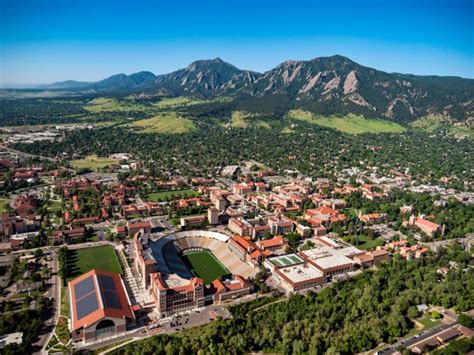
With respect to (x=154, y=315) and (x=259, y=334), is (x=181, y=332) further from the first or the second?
(x=259, y=334)

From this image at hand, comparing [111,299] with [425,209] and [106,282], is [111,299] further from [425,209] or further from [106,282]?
[425,209]

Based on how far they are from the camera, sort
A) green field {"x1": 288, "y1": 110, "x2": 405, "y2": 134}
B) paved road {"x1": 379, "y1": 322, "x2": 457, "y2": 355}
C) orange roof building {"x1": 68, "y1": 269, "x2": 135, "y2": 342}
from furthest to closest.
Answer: green field {"x1": 288, "y1": 110, "x2": 405, "y2": 134} < orange roof building {"x1": 68, "y1": 269, "x2": 135, "y2": 342} < paved road {"x1": 379, "y1": 322, "x2": 457, "y2": 355}

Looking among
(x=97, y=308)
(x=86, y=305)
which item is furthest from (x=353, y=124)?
(x=97, y=308)

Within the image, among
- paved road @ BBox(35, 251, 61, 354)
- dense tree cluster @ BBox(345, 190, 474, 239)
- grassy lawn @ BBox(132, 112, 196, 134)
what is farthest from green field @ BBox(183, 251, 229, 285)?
grassy lawn @ BBox(132, 112, 196, 134)

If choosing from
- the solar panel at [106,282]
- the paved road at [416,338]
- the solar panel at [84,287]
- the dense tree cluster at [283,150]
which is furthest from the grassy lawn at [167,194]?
the paved road at [416,338]

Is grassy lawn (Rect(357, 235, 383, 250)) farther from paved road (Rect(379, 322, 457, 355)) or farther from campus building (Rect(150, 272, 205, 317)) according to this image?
campus building (Rect(150, 272, 205, 317))

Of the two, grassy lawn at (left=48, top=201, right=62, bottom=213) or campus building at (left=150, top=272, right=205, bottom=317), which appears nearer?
campus building at (left=150, top=272, right=205, bottom=317)

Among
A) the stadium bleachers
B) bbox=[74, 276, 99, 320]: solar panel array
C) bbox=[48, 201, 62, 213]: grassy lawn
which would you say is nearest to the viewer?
bbox=[74, 276, 99, 320]: solar panel array
